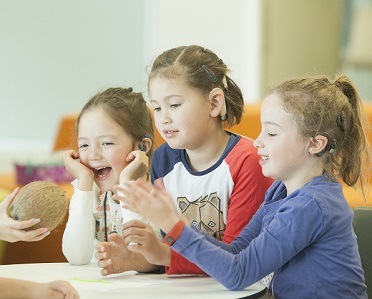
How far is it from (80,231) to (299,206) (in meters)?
0.70

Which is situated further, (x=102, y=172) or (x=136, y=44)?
(x=136, y=44)

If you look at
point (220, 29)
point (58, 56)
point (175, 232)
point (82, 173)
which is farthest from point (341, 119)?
point (58, 56)

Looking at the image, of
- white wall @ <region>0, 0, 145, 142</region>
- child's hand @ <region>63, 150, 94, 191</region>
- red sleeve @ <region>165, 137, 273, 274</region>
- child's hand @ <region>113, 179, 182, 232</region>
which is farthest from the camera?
white wall @ <region>0, 0, 145, 142</region>

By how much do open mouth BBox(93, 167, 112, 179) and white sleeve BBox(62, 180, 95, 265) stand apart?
0.07m

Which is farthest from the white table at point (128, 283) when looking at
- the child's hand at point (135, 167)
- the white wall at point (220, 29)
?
the white wall at point (220, 29)

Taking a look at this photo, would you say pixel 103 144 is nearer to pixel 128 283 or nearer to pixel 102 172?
pixel 102 172

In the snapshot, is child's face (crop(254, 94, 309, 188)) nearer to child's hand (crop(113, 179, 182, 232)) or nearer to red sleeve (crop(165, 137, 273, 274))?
red sleeve (crop(165, 137, 273, 274))

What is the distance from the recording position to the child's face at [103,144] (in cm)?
235

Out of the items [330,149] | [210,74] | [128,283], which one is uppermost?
[210,74]

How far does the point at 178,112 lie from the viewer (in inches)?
87.3

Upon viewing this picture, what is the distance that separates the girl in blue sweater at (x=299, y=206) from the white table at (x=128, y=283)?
5 cm

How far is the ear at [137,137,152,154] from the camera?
2.44 m

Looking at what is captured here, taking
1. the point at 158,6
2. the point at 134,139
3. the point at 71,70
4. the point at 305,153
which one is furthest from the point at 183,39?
the point at 305,153

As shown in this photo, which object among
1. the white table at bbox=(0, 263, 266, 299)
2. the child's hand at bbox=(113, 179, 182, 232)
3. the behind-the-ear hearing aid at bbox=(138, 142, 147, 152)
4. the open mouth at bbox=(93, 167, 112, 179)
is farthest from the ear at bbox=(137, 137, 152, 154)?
the child's hand at bbox=(113, 179, 182, 232)
